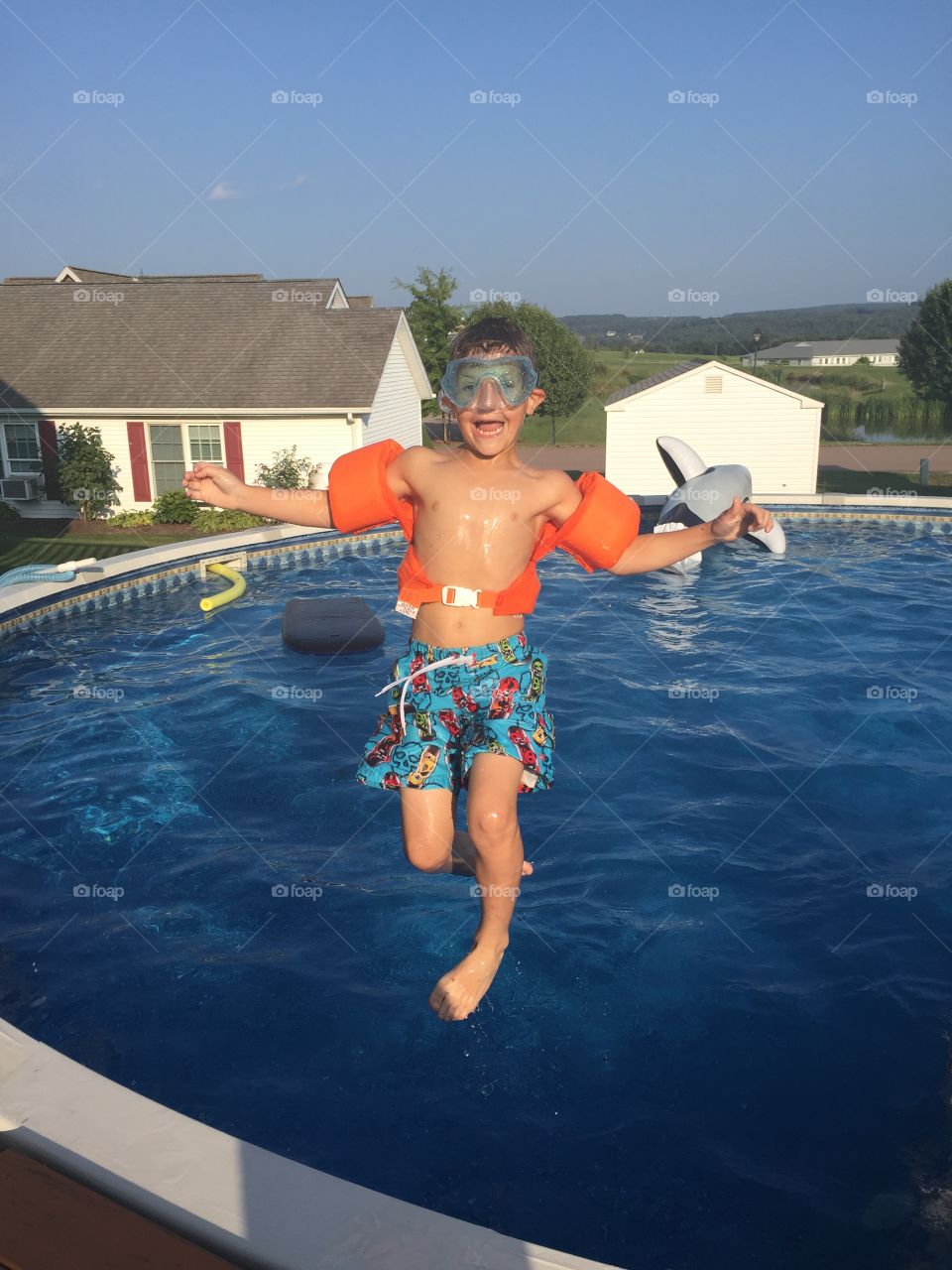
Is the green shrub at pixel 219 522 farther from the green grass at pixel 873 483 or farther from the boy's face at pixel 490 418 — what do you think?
the boy's face at pixel 490 418

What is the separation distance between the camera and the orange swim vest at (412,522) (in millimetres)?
3893

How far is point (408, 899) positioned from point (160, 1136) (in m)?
3.20

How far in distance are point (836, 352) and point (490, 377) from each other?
122 metres

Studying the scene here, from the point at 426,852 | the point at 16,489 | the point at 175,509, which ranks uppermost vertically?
the point at 426,852

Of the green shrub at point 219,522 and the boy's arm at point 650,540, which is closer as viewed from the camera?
the boy's arm at point 650,540

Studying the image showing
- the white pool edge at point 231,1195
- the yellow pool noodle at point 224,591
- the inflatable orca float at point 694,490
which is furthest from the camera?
the inflatable orca float at point 694,490

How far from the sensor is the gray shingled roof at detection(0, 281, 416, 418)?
20.4 m

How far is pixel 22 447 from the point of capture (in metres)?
20.8

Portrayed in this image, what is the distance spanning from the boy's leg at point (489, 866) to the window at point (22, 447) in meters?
19.3

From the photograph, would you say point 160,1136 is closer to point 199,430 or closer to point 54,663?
point 54,663

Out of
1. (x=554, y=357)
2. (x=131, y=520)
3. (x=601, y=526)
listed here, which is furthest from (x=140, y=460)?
(x=554, y=357)

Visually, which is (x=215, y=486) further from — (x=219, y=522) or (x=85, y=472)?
(x=85, y=472)

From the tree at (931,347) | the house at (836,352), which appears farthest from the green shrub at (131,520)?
the house at (836,352)

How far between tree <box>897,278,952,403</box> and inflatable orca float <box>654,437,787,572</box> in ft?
102
